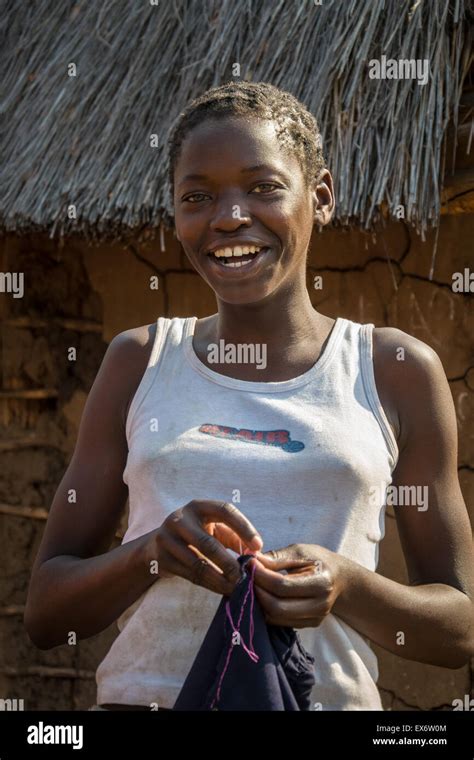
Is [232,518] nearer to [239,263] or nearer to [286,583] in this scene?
[286,583]

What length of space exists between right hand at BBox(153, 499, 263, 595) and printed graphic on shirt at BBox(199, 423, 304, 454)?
152 millimetres

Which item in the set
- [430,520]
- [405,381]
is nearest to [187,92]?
[405,381]

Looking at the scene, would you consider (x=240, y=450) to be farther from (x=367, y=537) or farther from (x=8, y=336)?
(x=8, y=336)

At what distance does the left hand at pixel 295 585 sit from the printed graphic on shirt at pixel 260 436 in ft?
0.57

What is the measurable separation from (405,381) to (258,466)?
0.29m

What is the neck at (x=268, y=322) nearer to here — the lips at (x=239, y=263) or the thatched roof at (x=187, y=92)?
the lips at (x=239, y=263)

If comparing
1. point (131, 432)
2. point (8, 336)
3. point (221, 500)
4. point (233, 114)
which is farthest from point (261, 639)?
point (8, 336)

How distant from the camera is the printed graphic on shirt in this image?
64.9 inches

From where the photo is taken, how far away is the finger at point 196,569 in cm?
151

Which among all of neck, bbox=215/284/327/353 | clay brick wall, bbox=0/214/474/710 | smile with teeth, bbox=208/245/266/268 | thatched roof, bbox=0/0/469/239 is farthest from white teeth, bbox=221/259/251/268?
clay brick wall, bbox=0/214/474/710

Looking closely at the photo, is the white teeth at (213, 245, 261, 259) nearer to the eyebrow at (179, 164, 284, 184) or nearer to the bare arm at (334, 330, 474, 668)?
the eyebrow at (179, 164, 284, 184)

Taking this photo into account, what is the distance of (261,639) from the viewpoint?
1.52m

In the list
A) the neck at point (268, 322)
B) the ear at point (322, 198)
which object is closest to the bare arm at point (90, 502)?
the neck at point (268, 322)

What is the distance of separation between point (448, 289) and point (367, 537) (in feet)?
7.40
